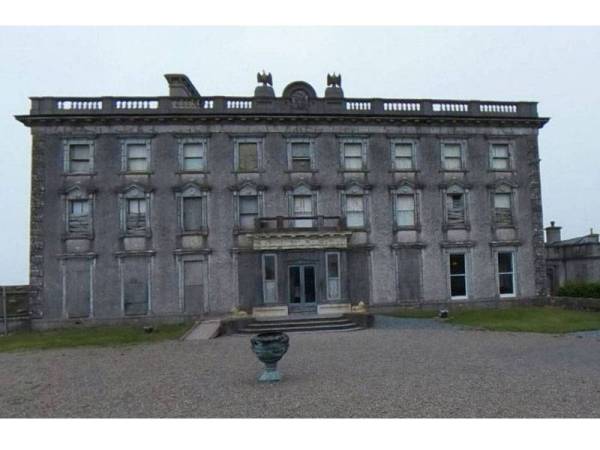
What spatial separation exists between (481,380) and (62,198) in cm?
2038

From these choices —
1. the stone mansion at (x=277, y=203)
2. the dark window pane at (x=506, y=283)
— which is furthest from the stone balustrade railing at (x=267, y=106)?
the dark window pane at (x=506, y=283)

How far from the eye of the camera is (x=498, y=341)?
13234 mm

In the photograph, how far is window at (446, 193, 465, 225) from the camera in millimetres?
23016

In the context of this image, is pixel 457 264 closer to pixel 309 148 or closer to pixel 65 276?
pixel 309 148

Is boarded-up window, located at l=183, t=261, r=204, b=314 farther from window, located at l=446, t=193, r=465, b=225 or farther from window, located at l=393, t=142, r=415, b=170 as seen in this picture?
window, located at l=446, t=193, r=465, b=225

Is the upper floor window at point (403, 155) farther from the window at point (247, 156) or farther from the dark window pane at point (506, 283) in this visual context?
the dark window pane at point (506, 283)

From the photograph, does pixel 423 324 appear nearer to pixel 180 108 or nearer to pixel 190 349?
pixel 190 349

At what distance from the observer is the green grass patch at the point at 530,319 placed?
15.8 meters

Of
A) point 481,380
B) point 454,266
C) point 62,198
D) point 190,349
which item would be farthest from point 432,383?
point 62,198

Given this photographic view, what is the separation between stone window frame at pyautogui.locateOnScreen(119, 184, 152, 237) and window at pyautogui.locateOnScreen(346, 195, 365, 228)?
10.0 metres

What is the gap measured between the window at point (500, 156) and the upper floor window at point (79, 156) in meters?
21.1

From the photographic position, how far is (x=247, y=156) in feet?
73.2

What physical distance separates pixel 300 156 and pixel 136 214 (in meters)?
8.79

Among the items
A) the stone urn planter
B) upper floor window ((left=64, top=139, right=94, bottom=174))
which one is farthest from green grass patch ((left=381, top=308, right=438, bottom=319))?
upper floor window ((left=64, top=139, right=94, bottom=174))
